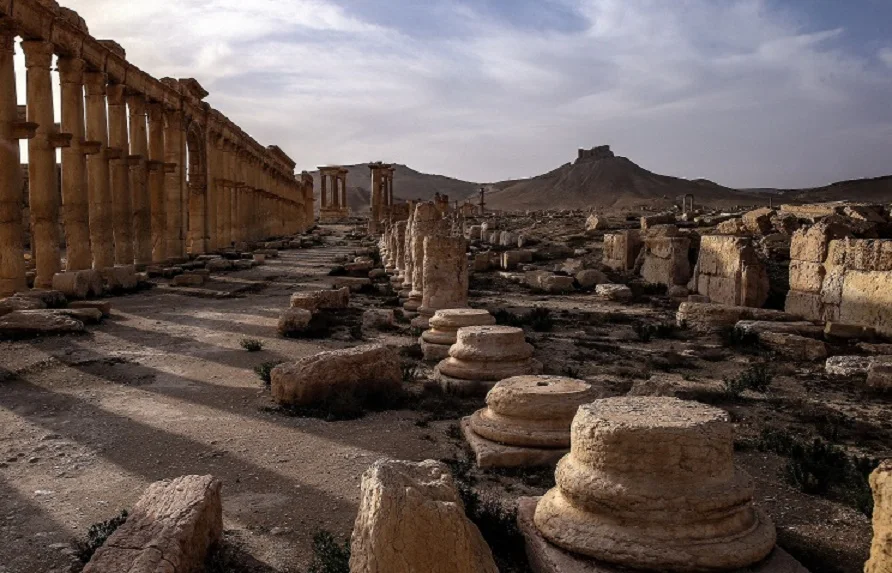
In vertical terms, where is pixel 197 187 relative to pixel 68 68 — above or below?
below

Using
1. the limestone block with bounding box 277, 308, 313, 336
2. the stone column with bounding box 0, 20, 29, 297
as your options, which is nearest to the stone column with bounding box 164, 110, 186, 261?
the stone column with bounding box 0, 20, 29, 297

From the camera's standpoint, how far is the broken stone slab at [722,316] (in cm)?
1232

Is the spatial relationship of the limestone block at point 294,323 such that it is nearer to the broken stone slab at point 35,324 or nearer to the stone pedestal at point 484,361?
the broken stone slab at point 35,324

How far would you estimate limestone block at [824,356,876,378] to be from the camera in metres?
9.04

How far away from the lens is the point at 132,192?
76.4ft

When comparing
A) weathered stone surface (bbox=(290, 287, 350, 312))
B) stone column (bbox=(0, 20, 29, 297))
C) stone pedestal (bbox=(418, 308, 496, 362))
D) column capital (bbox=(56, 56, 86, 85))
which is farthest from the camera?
column capital (bbox=(56, 56, 86, 85))

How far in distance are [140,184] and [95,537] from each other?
21135 mm

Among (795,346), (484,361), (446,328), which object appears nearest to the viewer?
(484,361)

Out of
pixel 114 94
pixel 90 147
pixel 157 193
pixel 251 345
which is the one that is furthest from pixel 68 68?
pixel 251 345

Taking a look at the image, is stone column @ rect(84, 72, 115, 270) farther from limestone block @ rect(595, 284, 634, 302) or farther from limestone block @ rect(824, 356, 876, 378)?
limestone block @ rect(824, 356, 876, 378)

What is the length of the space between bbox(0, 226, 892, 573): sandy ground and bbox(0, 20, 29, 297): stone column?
4.56m

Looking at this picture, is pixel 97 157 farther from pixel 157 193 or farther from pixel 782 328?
pixel 782 328

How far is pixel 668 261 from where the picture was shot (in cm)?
1795

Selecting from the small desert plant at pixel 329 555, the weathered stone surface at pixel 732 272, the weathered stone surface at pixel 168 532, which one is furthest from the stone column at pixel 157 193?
the small desert plant at pixel 329 555
